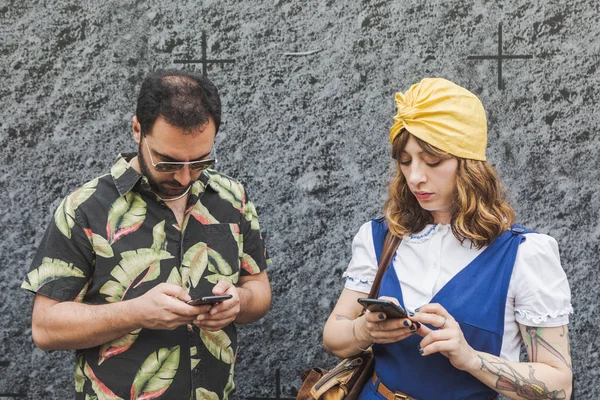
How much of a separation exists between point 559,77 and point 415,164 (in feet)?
5.18

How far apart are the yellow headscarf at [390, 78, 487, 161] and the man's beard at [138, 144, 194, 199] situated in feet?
2.91

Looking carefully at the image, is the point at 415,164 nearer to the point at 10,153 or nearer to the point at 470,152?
the point at 470,152

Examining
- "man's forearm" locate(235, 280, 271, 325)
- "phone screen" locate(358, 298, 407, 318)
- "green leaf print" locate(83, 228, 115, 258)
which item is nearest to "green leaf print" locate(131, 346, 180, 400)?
"man's forearm" locate(235, 280, 271, 325)

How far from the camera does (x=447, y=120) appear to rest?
2.55 meters

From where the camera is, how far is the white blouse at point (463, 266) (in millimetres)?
2410

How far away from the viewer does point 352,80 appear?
385cm

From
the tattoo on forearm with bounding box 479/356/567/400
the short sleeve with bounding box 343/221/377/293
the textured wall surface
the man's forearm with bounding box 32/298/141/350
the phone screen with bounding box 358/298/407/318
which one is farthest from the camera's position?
the textured wall surface

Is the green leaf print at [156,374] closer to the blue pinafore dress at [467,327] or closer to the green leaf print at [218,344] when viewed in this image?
the green leaf print at [218,344]

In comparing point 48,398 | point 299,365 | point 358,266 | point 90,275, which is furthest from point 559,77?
point 48,398

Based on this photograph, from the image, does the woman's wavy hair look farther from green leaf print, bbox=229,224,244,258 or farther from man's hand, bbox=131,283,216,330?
man's hand, bbox=131,283,216,330

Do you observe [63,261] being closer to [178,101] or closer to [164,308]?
[164,308]

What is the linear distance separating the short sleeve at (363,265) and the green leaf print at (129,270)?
2.49ft

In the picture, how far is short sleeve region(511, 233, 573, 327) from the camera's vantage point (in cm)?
240

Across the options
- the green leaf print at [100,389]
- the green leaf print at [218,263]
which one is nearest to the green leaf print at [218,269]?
the green leaf print at [218,263]
